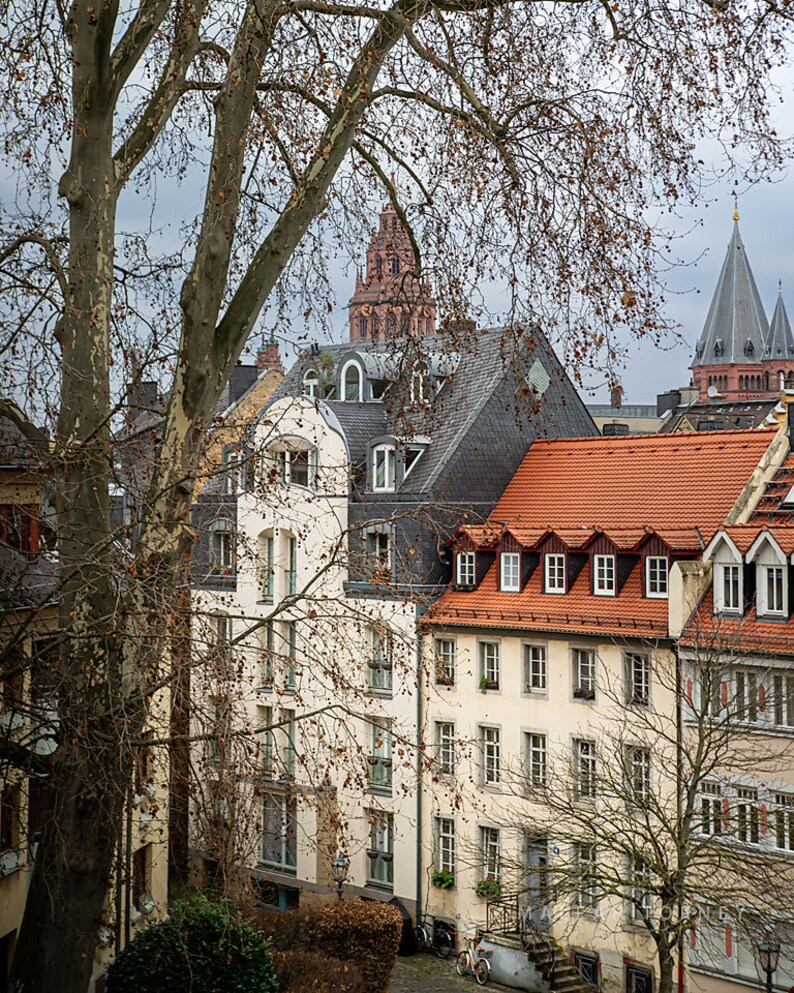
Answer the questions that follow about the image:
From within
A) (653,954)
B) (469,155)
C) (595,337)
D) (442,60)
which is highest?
(442,60)

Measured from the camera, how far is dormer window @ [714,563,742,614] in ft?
103

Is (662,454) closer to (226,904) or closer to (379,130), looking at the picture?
(379,130)

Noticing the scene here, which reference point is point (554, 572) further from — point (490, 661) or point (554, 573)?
point (490, 661)

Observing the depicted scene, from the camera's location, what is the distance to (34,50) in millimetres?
9531

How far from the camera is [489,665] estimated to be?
36.6m

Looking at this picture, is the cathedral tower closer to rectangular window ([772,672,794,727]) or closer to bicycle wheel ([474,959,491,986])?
rectangular window ([772,672,794,727])

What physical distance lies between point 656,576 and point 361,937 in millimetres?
11419

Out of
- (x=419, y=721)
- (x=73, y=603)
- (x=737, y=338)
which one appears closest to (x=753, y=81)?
(x=73, y=603)

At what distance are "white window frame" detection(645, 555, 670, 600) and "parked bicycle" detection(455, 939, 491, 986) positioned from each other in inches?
383

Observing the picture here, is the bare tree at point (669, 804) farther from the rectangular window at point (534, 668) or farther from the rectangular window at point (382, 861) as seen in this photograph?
the rectangular window at point (382, 861)

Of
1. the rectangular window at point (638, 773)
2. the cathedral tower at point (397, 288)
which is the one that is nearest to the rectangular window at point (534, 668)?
the rectangular window at point (638, 773)

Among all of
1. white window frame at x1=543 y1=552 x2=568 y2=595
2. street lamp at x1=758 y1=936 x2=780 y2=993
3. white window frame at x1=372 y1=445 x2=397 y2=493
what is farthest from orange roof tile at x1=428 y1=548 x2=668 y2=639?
street lamp at x1=758 y1=936 x2=780 y2=993

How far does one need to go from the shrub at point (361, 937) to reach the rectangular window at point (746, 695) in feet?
26.6

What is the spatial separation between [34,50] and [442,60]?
2.80 m
